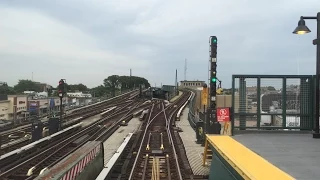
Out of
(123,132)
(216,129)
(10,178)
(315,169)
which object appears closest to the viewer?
(315,169)

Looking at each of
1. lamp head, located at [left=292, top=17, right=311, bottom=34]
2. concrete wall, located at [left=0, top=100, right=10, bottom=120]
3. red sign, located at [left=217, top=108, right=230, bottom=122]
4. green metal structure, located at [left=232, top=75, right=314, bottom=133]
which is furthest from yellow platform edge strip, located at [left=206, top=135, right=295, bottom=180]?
concrete wall, located at [left=0, top=100, right=10, bottom=120]

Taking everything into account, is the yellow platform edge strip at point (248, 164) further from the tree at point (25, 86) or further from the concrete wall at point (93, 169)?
the tree at point (25, 86)

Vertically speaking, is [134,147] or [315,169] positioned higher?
[315,169]

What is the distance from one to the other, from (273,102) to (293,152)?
3.61 m

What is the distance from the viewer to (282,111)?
372 inches

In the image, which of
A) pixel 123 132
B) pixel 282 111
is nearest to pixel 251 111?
pixel 282 111

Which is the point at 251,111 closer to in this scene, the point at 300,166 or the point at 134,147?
the point at 300,166

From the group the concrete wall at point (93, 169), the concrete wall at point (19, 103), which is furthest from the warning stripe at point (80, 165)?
the concrete wall at point (19, 103)

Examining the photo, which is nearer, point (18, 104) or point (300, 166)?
point (300, 166)

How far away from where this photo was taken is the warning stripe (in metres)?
7.50

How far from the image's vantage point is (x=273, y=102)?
952cm

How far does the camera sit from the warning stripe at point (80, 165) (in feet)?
24.6

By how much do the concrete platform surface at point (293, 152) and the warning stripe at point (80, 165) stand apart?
3766 mm

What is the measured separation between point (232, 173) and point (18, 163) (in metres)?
11.1
